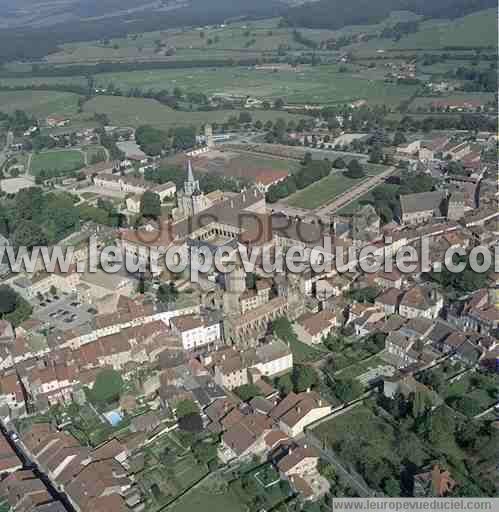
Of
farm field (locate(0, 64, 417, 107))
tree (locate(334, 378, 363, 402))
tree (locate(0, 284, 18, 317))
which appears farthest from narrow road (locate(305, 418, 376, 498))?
farm field (locate(0, 64, 417, 107))

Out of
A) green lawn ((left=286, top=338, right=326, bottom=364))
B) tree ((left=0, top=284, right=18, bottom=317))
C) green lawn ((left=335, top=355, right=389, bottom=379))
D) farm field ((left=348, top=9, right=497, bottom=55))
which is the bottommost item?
green lawn ((left=335, top=355, right=389, bottom=379))

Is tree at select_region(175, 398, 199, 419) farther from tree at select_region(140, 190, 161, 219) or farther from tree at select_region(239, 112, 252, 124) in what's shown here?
tree at select_region(239, 112, 252, 124)

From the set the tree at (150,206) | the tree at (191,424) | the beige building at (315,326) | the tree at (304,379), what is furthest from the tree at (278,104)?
the tree at (191,424)

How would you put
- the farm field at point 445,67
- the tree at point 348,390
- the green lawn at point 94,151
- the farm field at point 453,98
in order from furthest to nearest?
the farm field at point 445,67 → the farm field at point 453,98 → the green lawn at point 94,151 → the tree at point 348,390

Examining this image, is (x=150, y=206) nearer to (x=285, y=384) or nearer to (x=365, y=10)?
(x=285, y=384)

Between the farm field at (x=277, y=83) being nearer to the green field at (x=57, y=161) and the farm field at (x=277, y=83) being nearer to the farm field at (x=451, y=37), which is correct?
the farm field at (x=451, y=37)

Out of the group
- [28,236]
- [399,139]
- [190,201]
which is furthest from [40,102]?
[190,201]

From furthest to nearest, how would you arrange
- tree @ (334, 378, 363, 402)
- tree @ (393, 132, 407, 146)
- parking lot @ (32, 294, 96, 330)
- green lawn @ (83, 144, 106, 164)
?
green lawn @ (83, 144, 106, 164)
tree @ (393, 132, 407, 146)
parking lot @ (32, 294, 96, 330)
tree @ (334, 378, 363, 402)
